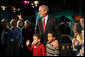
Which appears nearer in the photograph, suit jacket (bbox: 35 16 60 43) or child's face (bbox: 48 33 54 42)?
child's face (bbox: 48 33 54 42)

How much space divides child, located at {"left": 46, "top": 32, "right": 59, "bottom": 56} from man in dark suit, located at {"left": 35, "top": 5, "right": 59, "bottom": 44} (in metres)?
0.16

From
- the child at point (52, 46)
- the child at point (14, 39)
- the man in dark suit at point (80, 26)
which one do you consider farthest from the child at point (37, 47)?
the man in dark suit at point (80, 26)

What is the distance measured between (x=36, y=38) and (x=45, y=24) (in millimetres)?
422

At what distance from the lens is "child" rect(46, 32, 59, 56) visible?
3271 mm

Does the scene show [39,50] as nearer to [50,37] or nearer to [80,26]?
[50,37]

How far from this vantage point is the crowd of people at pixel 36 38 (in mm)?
3459

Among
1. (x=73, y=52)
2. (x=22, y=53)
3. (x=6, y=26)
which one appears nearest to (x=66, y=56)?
(x=73, y=52)

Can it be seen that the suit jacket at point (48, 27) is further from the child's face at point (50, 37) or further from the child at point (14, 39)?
the child at point (14, 39)

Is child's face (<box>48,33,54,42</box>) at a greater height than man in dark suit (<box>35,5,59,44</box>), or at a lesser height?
lesser

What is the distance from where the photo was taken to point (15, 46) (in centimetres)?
354

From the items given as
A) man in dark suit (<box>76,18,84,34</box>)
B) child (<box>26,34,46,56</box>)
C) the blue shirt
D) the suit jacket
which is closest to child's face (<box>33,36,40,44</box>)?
child (<box>26,34,46,56</box>)

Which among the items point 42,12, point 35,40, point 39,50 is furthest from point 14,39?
point 42,12

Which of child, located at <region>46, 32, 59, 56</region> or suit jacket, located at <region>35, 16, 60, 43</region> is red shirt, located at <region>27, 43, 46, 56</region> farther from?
suit jacket, located at <region>35, 16, 60, 43</region>

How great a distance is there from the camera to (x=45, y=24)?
3648 millimetres
